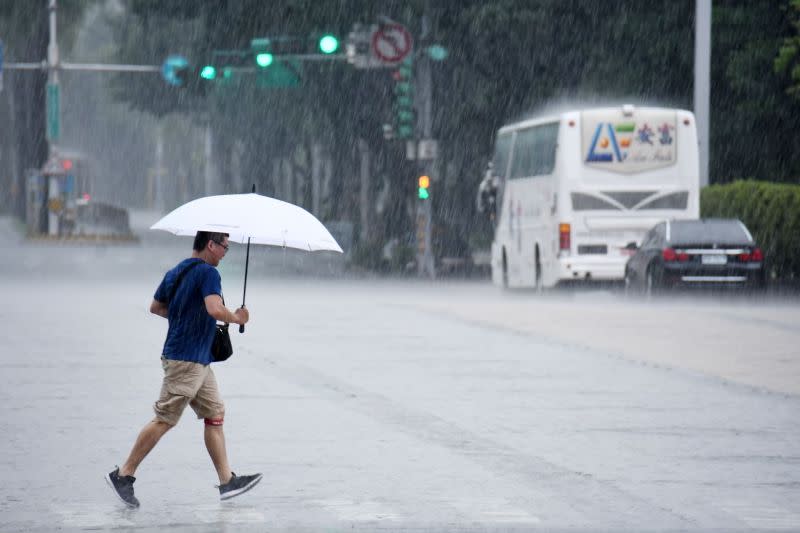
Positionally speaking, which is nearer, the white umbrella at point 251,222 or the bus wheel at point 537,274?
the white umbrella at point 251,222

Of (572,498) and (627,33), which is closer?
(572,498)

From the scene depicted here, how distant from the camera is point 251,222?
30.5ft

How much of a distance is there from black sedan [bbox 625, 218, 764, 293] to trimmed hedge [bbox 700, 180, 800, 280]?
3758 millimetres

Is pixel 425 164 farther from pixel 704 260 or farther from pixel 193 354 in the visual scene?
pixel 193 354

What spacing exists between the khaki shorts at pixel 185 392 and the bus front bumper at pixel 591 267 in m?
22.6

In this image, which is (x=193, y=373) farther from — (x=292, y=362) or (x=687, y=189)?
(x=687, y=189)

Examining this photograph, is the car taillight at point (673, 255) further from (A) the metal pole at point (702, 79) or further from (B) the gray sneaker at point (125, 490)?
(B) the gray sneaker at point (125, 490)

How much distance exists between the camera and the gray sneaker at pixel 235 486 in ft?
30.6

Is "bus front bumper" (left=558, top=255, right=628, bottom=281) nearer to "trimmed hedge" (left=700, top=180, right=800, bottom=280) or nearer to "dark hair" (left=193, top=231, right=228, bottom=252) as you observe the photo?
"trimmed hedge" (left=700, top=180, right=800, bottom=280)

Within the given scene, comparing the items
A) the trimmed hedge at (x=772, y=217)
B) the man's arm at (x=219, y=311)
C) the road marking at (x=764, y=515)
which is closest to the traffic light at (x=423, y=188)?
the trimmed hedge at (x=772, y=217)

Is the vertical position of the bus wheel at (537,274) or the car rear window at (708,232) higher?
the car rear window at (708,232)

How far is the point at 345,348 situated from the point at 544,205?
47.8 feet

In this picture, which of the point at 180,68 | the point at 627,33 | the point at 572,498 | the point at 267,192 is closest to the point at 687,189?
the point at 627,33

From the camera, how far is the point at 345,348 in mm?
19594
